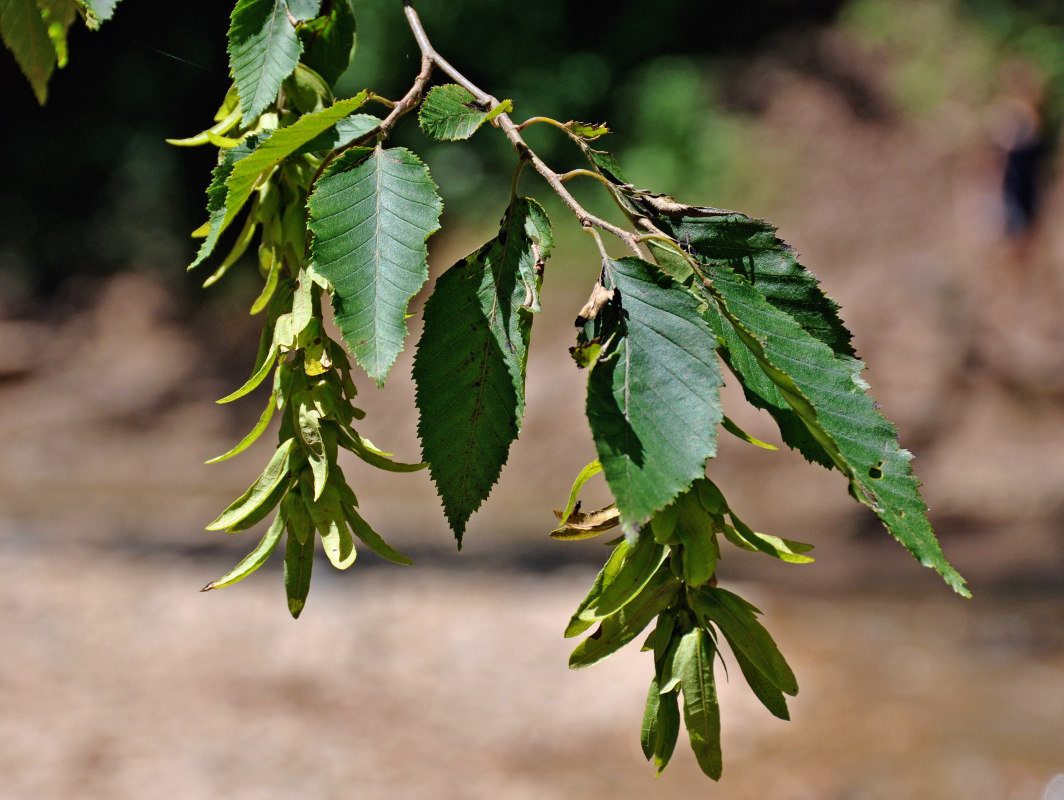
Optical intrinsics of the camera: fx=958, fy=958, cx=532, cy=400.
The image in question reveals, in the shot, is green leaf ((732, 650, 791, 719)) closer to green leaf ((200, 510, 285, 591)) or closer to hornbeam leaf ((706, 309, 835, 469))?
hornbeam leaf ((706, 309, 835, 469))

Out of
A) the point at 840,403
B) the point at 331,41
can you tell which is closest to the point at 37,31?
the point at 331,41

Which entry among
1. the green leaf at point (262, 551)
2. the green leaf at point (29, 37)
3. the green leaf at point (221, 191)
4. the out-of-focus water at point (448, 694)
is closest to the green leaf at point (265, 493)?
the green leaf at point (262, 551)

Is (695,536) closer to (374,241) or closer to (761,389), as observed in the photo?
(761,389)

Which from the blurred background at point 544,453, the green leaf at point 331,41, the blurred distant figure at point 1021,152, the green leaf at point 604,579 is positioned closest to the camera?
the green leaf at point 604,579

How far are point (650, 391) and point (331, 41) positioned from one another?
1.63ft

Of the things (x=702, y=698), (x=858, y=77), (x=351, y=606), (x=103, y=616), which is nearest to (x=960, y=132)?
(x=858, y=77)

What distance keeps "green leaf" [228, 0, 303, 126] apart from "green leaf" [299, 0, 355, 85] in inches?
2.8

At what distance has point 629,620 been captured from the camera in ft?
2.06

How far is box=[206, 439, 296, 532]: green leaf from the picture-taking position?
709 millimetres

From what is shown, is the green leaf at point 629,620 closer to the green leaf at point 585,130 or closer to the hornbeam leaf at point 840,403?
the hornbeam leaf at point 840,403

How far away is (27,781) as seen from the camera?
383 centimetres

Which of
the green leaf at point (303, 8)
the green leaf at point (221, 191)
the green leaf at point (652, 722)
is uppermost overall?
the green leaf at point (303, 8)

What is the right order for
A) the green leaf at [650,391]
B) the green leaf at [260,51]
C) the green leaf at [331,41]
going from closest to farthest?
the green leaf at [650,391] → the green leaf at [260,51] → the green leaf at [331,41]

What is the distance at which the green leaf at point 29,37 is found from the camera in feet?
2.86
